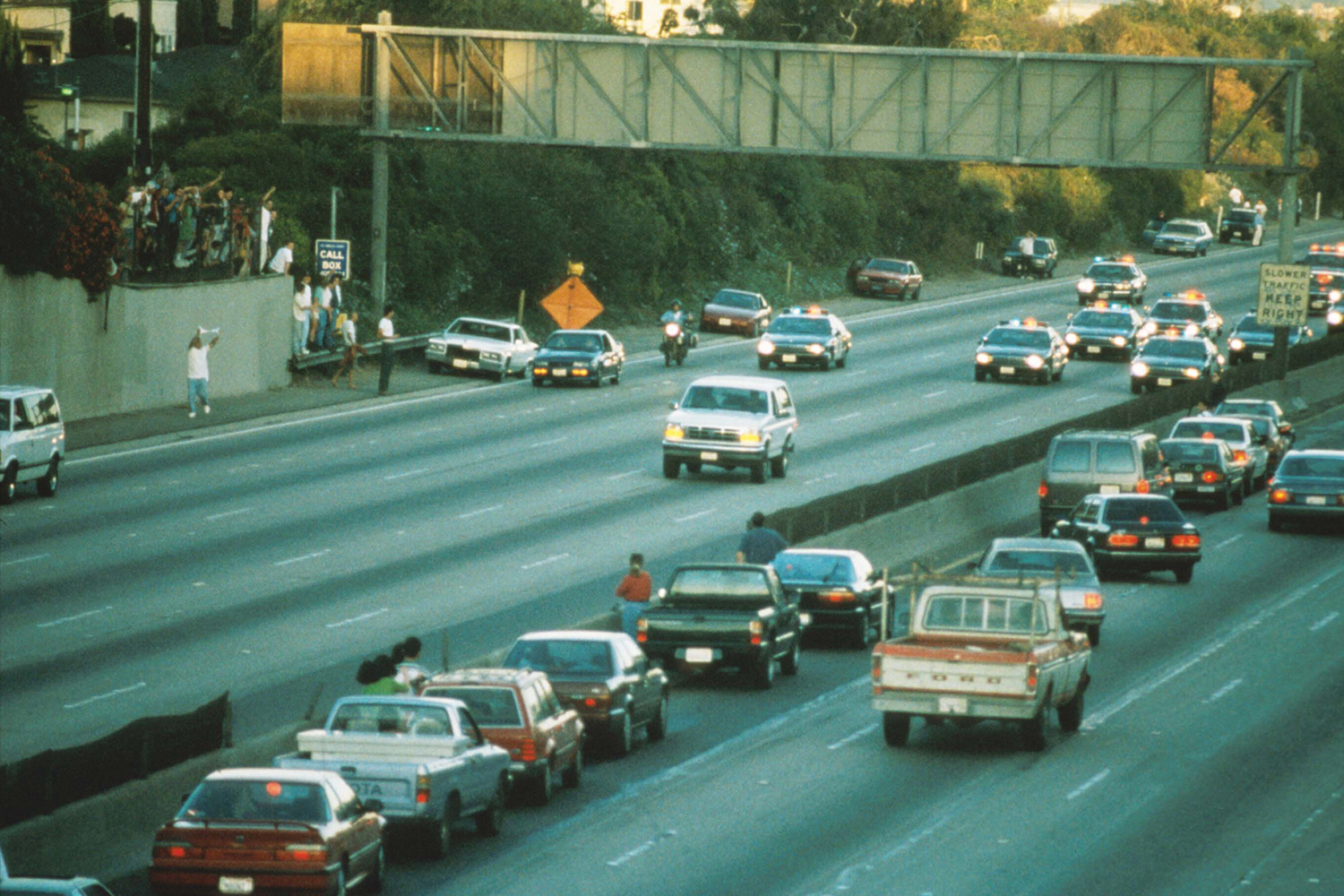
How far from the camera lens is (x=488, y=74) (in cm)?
5462

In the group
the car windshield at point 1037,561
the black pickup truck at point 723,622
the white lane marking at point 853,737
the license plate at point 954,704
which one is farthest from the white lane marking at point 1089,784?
the car windshield at point 1037,561

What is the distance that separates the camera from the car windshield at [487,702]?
1942 centimetres

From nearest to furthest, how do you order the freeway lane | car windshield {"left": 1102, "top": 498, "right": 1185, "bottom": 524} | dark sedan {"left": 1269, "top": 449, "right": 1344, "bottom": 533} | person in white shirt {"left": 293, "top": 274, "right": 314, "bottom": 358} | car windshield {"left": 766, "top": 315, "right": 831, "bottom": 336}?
1. the freeway lane
2. car windshield {"left": 1102, "top": 498, "right": 1185, "bottom": 524}
3. dark sedan {"left": 1269, "top": 449, "right": 1344, "bottom": 533}
4. person in white shirt {"left": 293, "top": 274, "right": 314, "bottom": 358}
5. car windshield {"left": 766, "top": 315, "right": 831, "bottom": 336}

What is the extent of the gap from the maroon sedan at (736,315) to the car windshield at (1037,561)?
38.6 meters

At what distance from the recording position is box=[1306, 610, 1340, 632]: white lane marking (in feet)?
100

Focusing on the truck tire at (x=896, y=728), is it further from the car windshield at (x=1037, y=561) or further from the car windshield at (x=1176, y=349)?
the car windshield at (x=1176, y=349)

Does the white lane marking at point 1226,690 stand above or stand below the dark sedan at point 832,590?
below

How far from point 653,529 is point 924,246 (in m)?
67.3

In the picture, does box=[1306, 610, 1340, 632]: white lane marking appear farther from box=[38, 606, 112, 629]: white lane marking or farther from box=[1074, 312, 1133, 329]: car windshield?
box=[1074, 312, 1133, 329]: car windshield

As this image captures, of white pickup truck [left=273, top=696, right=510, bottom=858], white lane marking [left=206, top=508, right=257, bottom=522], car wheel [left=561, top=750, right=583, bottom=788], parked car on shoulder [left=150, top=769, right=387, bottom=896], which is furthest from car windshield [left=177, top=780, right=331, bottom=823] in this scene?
white lane marking [left=206, top=508, right=257, bottom=522]

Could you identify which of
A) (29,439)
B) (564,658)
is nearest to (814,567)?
(564,658)

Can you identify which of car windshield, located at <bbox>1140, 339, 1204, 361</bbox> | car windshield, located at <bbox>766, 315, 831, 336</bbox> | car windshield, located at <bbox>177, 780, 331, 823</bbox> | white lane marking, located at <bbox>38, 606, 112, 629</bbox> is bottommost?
white lane marking, located at <bbox>38, 606, 112, 629</bbox>

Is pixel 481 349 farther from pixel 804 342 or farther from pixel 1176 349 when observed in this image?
pixel 1176 349

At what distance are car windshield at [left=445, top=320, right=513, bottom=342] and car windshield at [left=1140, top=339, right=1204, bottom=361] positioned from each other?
16203mm
